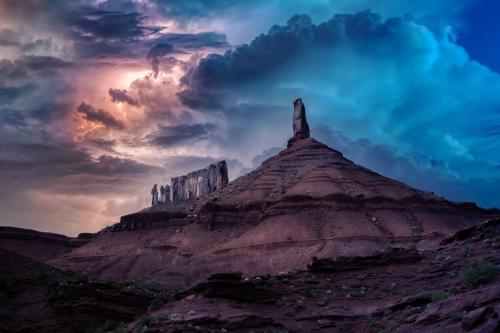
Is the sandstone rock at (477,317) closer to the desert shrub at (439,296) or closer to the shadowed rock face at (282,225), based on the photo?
the desert shrub at (439,296)

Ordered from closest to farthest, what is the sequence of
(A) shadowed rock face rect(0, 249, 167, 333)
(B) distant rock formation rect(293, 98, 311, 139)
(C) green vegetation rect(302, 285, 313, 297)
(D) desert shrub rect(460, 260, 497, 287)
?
1. (D) desert shrub rect(460, 260, 497, 287)
2. (A) shadowed rock face rect(0, 249, 167, 333)
3. (C) green vegetation rect(302, 285, 313, 297)
4. (B) distant rock formation rect(293, 98, 311, 139)

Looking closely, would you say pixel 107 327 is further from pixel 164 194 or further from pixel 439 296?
pixel 164 194

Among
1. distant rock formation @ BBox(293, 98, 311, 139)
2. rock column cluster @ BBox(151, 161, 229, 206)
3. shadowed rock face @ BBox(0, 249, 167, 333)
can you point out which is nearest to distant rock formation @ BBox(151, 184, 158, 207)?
rock column cluster @ BBox(151, 161, 229, 206)

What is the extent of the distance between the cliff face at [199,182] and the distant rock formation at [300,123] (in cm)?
1901

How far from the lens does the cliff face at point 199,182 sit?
371ft

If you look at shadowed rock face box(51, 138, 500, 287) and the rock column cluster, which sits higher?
the rock column cluster

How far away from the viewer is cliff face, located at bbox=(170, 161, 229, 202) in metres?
113

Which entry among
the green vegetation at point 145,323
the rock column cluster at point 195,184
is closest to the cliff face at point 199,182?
the rock column cluster at point 195,184

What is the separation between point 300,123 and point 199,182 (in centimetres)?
3283

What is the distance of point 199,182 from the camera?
123m

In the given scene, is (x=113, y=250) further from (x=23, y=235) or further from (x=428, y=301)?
(x=428, y=301)

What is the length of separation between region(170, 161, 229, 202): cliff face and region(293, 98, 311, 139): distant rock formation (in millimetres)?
19009

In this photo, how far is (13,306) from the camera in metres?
30.0

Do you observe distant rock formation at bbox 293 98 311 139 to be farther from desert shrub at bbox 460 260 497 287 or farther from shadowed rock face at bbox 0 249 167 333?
desert shrub at bbox 460 260 497 287
